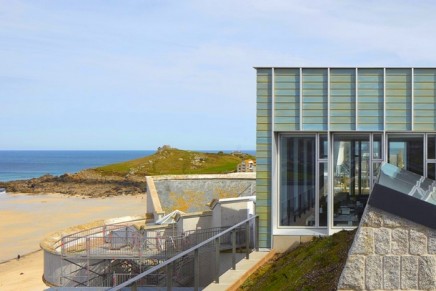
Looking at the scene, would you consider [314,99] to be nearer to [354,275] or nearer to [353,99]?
[353,99]

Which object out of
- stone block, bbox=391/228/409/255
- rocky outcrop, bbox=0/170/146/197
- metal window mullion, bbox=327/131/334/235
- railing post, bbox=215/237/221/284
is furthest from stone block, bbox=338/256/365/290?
rocky outcrop, bbox=0/170/146/197

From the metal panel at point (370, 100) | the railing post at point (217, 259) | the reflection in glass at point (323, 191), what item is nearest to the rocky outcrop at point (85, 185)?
the reflection in glass at point (323, 191)

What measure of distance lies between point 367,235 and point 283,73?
742 cm

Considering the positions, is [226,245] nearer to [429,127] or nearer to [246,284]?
[246,284]

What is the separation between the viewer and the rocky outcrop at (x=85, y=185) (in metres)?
74.2

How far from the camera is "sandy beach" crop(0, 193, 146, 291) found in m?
26.3

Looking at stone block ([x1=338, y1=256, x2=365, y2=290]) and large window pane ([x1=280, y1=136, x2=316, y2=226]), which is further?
large window pane ([x1=280, y1=136, x2=316, y2=226])

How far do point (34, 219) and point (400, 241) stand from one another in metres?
49.0

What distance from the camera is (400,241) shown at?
5.61 m

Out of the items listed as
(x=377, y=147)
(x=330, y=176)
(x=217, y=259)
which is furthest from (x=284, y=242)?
(x=217, y=259)

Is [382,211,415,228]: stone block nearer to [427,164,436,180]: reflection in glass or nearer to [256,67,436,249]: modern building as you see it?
[256,67,436,249]: modern building

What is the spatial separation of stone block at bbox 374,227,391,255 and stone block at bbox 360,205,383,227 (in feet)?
0.21

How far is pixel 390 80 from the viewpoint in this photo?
12.5m

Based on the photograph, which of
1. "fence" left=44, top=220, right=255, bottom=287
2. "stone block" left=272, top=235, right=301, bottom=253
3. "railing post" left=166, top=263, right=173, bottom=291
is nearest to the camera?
"railing post" left=166, top=263, right=173, bottom=291
